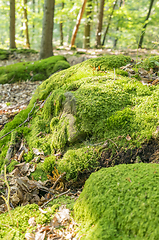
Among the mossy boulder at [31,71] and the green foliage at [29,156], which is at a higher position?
the mossy boulder at [31,71]

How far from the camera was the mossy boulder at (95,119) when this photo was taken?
2383 mm

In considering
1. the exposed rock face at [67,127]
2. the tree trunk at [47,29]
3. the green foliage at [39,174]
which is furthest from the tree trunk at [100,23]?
the green foliage at [39,174]

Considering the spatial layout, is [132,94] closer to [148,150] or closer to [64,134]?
[148,150]

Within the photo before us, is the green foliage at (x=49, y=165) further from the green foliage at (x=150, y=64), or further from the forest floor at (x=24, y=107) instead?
the green foliage at (x=150, y=64)

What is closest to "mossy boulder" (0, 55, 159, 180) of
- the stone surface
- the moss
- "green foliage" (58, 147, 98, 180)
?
"green foliage" (58, 147, 98, 180)

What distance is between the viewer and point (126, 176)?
1.70 m

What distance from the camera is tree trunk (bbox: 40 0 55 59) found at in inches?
294

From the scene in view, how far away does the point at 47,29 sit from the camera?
7879mm

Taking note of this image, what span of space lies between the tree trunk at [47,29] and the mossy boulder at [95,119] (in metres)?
5.73

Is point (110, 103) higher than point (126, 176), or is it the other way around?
point (110, 103)

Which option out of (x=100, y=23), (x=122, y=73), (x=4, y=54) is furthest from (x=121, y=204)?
(x=100, y=23)

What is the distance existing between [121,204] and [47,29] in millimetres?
8443

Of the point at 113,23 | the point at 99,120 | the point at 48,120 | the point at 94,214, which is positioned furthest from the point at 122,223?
the point at 113,23

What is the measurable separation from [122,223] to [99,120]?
4.91ft
